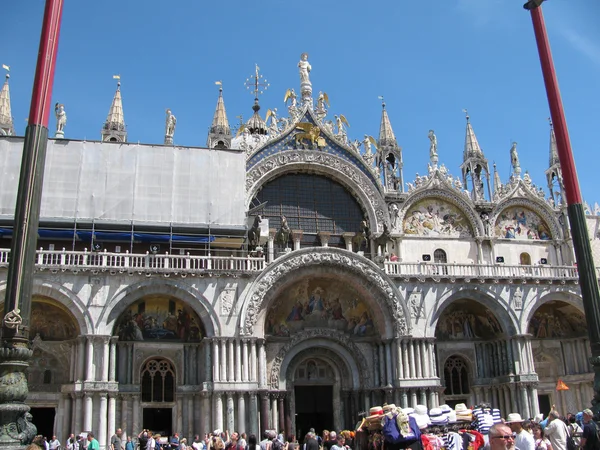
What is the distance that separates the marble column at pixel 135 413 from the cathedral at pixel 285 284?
0.18 feet

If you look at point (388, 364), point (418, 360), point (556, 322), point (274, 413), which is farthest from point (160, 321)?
point (556, 322)

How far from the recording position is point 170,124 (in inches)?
1252

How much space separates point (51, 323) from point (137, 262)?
4001mm

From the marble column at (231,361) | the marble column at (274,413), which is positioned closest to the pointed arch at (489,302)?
the marble column at (274,413)

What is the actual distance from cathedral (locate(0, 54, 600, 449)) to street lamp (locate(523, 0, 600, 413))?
10.8 meters

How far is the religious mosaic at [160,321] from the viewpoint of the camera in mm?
26459

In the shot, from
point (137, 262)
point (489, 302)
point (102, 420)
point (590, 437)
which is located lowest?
point (590, 437)

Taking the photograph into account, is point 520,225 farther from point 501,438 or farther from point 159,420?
point 501,438

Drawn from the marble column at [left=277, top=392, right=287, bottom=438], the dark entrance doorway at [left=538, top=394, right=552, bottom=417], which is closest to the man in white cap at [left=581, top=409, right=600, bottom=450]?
the marble column at [left=277, top=392, right=287, bottom=438]

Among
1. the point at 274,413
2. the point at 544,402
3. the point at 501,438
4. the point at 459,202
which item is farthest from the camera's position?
the point at 459,202

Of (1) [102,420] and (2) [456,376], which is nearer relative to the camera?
(1) [102,420]

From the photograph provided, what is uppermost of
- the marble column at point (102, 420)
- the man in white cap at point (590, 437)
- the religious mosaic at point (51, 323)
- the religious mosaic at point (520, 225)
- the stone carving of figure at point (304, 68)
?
the stone carving of figure at point (304, 68)

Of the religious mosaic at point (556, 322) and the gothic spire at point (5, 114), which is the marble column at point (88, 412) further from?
the religious mosaic at point (556, 322)

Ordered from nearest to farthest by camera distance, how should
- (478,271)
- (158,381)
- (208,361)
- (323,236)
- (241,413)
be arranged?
1. (241,413)
2. (208,361)
3. (158,381)
4. (478,271)
5. (323,236)
